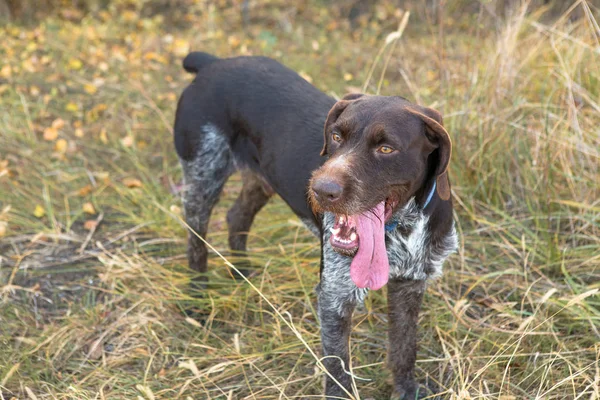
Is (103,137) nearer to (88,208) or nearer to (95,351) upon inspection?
(88,208)

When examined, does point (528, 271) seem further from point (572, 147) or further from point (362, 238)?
point (362, 238)

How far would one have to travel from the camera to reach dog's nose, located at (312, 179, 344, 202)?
2.52 metres

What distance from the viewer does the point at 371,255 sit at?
2725 mm

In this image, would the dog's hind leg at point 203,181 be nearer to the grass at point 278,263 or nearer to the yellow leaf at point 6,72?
the grass at point 278,263

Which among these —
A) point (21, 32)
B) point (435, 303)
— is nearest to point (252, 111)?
point (435, 303)

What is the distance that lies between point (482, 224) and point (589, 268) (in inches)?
29.4

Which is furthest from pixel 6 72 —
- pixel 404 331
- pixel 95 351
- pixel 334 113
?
pixel 404 331

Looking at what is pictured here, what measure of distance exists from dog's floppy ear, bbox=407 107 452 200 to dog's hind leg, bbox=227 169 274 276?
64.3 inches

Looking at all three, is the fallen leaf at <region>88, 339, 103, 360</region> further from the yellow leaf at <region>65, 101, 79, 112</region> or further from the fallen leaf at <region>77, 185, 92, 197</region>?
the yellow leaf at <region>65, 101, 79, 112</region>

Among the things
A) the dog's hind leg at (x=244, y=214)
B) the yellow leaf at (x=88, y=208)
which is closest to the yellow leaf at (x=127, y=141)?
the yellow leaf at (x=88, y=208)

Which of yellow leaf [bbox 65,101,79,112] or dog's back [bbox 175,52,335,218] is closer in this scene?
dog's back [bbox 175,52,335,218]

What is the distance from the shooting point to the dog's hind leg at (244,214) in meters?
4.26

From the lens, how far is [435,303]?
12.7 feet

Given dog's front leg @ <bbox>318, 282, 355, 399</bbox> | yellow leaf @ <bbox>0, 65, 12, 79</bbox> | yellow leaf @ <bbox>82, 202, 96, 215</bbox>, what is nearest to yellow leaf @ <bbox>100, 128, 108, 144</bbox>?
yellow leaf @ <bbox>82, 202, 96, 215</bbox>
